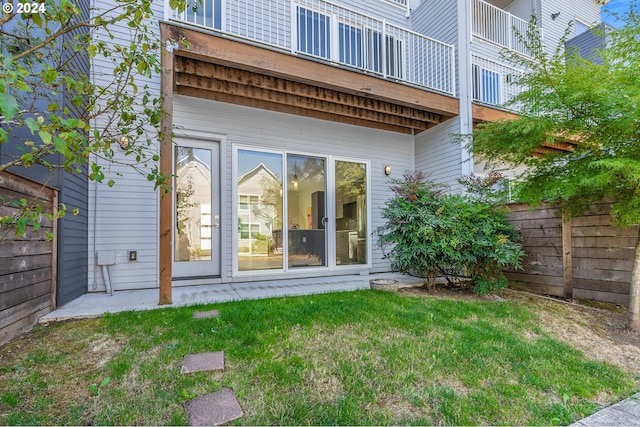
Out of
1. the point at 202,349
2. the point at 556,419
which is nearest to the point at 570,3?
the point at 556,419

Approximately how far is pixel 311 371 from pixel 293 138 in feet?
13.5

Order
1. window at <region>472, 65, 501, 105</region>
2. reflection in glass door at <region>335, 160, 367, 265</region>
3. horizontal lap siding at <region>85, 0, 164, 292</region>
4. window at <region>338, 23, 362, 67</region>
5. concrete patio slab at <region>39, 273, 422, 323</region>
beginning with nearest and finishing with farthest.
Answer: concrete patio slab at <region>39, 273, 422, 323</region> → horizontal lap siding at <region>85, 0, 164, 292</region> → window at <region>338, 23, 362, 67</region> → reflection in glass door at <region>335, 160, 367, 265</region> → window at <region>472, 65, 501, 105</region>

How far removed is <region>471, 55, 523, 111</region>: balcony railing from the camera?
632cm

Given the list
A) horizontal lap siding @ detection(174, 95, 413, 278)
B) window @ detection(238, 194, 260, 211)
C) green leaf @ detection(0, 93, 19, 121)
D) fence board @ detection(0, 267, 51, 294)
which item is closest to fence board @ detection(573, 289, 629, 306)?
horizontal lap siding @ detection(174, 95, 413, 278)

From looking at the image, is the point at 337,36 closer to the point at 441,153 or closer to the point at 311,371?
the point at 441,153

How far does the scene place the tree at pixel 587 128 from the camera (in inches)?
109

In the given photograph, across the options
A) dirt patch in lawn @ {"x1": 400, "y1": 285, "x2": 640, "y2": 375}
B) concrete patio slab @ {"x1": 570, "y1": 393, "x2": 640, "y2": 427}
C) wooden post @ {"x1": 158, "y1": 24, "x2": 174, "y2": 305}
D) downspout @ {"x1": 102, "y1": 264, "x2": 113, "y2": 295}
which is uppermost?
wooden post @ {"x1": 158, "y1": 24, "x2": 174, "y2": 305}

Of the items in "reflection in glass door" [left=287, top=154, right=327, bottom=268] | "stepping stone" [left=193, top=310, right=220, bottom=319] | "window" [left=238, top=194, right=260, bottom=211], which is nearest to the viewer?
"stepping stone" [left=193, top=310, right=220, bottom=319]

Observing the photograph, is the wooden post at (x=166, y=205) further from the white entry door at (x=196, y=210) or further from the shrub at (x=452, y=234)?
the shrub at (x=452, y=234)

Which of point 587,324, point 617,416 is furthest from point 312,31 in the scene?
point 617,416

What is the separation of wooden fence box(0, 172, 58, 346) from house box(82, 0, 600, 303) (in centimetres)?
103

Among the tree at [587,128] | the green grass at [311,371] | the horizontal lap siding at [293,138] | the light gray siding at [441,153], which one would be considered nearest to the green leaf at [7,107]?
the green grass at [311,371]

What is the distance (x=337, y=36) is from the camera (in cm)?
494

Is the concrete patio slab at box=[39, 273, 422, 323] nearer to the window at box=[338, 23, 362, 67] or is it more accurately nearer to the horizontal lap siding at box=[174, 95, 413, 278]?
the horizontal lap siding at box=[174, 95, 413, 278]
